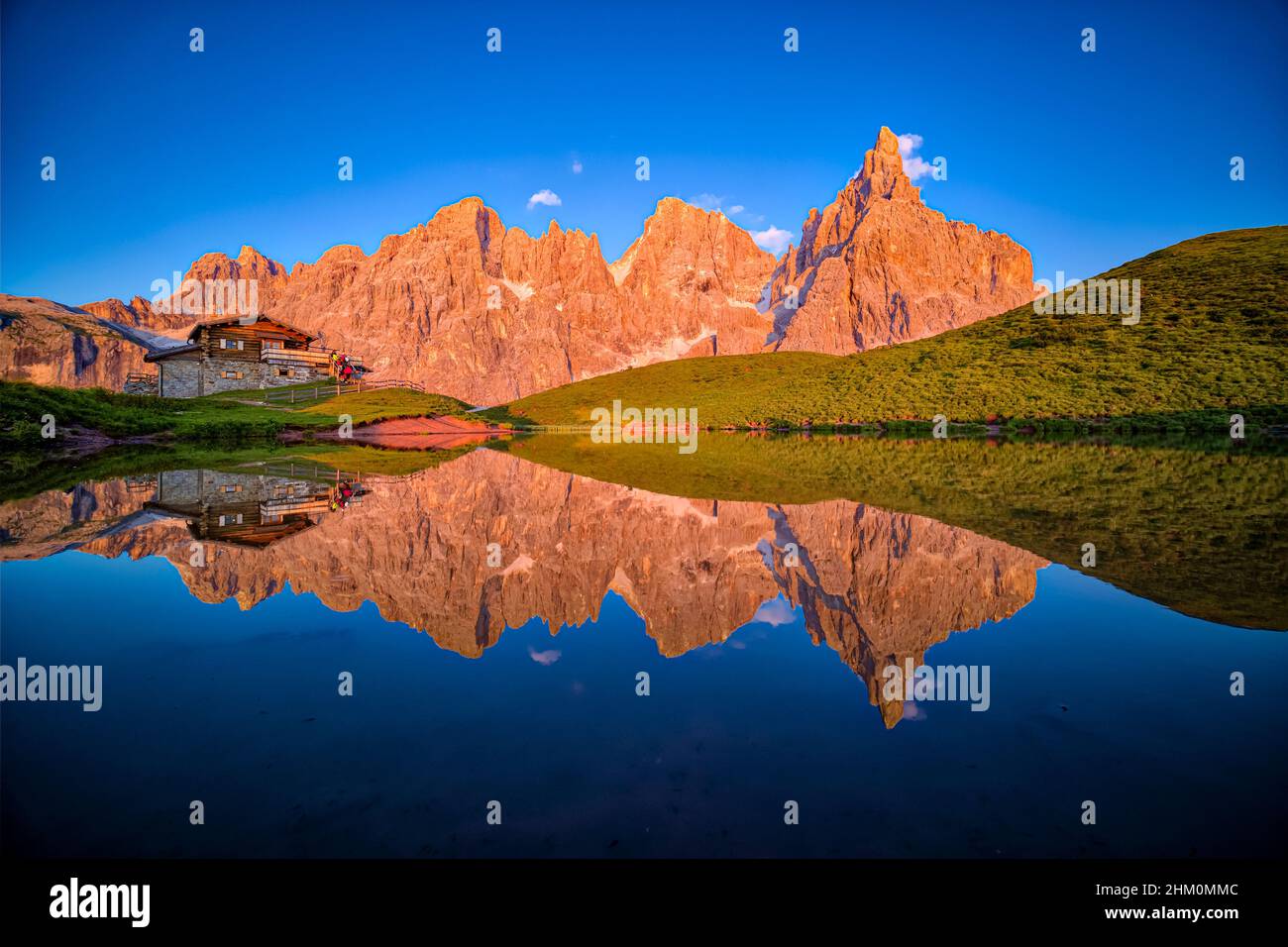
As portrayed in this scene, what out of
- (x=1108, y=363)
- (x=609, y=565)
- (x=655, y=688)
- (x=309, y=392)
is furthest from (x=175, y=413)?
(x=1108, y=363)

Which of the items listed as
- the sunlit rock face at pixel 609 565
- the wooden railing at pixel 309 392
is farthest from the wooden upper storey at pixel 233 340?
the sunlit rock face at pixel 609 565

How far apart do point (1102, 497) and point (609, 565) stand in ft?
40.8

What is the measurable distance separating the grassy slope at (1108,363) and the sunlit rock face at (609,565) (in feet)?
151

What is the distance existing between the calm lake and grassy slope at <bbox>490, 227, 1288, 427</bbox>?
43726 millimetres

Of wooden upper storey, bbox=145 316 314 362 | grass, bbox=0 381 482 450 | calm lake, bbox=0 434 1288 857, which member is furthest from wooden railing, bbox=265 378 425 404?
calm lake, bbox=0 434 1288 857

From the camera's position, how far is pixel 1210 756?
150 inches

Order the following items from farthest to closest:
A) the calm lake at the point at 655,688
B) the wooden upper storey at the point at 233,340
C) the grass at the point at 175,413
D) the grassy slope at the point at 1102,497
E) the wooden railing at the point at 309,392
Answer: the wooden upper storey at the point at 233,340 → the wooden railing at the point at 309,392 → the grass at the point at 175,413 → the grassy slope at the point at 1102,497 → the calm lake at the point at 655,688

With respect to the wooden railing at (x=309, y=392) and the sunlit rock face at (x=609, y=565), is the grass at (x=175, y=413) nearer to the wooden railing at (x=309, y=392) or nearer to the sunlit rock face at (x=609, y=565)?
the wooden railing at (x=309, y=392)

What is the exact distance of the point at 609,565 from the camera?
8.97m

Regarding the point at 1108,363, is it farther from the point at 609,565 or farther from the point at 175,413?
the point at 175,413

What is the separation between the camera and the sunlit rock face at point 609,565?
6625mm

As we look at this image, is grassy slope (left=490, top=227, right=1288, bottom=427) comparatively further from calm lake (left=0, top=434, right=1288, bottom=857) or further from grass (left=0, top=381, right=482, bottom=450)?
calm lake (left=0, top=434, right=1288, bottom=857)

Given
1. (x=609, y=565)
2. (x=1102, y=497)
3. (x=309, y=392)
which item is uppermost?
(x=309, y=392)

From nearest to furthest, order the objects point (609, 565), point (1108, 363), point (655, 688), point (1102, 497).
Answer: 1. point (655, 688)
2. point (609, 565)
3. point (1102, 497)
4. point (1108, 363)
